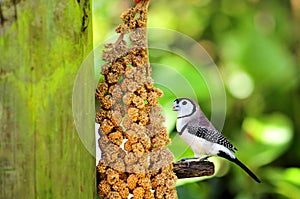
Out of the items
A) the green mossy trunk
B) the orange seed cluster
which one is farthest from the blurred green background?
the green mossy trunk

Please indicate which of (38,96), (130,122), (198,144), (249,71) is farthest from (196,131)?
(249,71)

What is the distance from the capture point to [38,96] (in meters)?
1.50

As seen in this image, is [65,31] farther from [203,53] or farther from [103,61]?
[203,53]

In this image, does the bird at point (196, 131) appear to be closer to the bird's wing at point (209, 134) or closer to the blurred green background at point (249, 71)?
the bird's wing at point (209, 134)

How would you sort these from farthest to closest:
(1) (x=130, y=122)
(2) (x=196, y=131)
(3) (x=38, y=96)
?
(2) (x=196, y=131) < (1) (x=130, y=122) < (3) (x=38, y=96)

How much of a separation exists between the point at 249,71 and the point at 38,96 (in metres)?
2.67

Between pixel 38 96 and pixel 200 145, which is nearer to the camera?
pixel 38 96

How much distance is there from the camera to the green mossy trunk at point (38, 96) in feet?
4.86

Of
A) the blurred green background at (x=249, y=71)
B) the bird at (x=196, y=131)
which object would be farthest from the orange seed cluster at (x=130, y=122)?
the blurred green background at (x=249, y=71)

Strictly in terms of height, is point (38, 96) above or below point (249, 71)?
below

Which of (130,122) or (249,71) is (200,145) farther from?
(249,71)

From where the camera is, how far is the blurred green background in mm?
3863

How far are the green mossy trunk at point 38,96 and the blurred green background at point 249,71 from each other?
2136 mm

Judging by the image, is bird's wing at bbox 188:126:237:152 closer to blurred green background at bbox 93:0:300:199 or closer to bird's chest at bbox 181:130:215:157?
bird's chest at bbox 181:130:215:157
